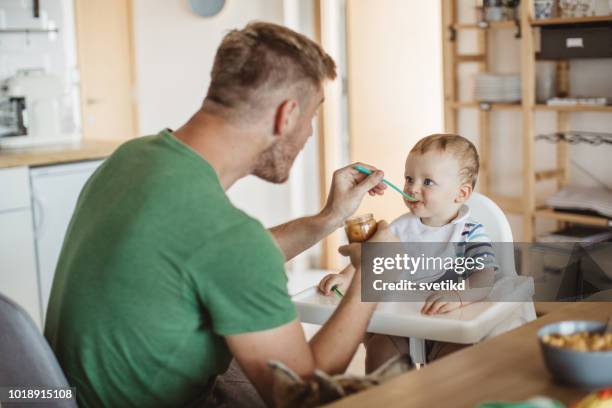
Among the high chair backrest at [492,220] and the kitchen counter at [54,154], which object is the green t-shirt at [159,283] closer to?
the high chair backrest at [492,220]

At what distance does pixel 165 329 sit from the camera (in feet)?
5.27

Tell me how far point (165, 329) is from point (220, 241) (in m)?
0.21

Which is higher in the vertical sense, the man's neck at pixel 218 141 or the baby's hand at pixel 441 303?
the man's neck at pixel 218 141

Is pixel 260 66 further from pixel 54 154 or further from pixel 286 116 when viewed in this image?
pixel 54 154

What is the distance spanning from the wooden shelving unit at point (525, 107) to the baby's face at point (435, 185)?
1.70m

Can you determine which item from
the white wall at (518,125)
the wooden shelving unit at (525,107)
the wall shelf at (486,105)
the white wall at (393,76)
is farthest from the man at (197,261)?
the white wall at (393,76)

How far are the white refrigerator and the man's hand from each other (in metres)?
1.96

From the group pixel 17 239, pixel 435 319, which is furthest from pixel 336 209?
pixel 17 239

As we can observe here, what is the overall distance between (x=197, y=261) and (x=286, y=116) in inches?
13.9

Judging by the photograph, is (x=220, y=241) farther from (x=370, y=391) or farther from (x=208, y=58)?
(x=208, y=58)

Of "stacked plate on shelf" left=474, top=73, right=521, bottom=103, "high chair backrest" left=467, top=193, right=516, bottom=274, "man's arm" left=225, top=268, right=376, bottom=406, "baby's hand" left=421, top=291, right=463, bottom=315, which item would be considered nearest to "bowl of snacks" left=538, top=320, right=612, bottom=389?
"man's arm" left=225, top=268, right=376, bottom=406

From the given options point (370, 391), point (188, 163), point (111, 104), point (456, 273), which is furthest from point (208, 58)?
point (370, 391)

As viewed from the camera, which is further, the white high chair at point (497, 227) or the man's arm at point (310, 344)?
the white high chair at point (497, 227)

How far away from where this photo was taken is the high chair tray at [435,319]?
1843 millimetres
